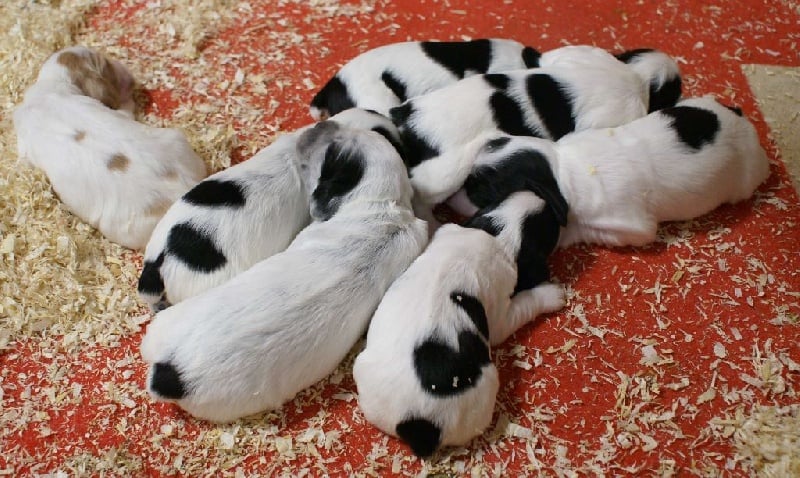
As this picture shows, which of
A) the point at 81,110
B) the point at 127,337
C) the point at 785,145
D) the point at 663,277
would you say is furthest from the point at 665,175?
the point at 81,110

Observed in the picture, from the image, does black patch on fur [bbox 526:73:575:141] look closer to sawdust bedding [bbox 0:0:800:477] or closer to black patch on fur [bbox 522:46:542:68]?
black patch on fur [bbox 522:46:542:68]

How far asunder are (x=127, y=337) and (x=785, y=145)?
3.45 m

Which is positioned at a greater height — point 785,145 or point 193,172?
point 193,172

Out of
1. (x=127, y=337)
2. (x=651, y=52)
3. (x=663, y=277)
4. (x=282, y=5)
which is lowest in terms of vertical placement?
(x=663, y=277)

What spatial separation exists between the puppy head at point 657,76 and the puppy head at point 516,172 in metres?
0.77

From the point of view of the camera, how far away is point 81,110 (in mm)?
3250

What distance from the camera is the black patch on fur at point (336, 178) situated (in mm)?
2871

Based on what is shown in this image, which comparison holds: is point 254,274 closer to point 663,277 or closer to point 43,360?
point 43,360

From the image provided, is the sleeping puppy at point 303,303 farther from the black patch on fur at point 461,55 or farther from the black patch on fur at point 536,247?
the black patch on fur at point 461,55

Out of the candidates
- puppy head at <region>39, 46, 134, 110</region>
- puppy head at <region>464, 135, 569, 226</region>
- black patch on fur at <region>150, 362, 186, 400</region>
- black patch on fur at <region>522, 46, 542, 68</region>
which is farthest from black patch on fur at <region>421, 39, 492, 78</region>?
black patch on fur at <region>150, 362, 186, 400</region>

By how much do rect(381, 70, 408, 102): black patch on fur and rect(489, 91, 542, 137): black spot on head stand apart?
21.0 inches

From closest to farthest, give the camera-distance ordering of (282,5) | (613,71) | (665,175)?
(665,175)
(613,71)
(282,5)

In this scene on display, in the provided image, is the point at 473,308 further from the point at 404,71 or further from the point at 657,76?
the point at 657,76

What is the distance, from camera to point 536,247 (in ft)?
9.73
